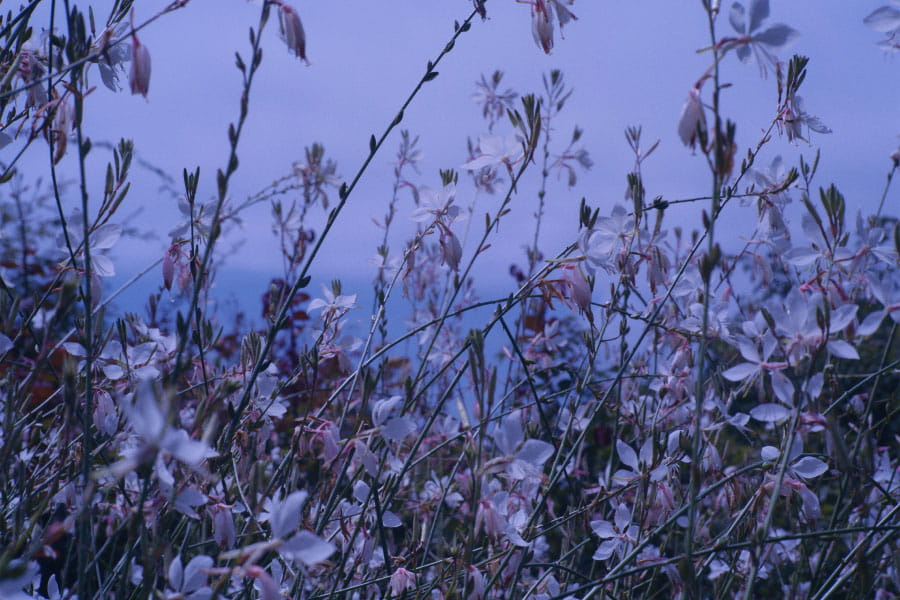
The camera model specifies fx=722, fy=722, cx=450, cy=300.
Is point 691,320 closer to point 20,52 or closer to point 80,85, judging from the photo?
point 80,85

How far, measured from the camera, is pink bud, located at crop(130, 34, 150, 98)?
46.1 inches

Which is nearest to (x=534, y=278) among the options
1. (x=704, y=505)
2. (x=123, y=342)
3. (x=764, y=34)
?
(x=764, y=34)

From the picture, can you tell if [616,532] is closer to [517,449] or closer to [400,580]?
[400,580]

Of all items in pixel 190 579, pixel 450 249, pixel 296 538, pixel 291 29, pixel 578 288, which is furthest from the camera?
pixel 450 249

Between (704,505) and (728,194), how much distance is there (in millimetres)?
1594

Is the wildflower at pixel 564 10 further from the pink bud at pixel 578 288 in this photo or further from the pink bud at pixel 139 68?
the pink bud at pixel 139 68

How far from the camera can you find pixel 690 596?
0.99 metres

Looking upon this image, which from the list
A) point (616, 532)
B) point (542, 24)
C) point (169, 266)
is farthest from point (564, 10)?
point (616, 532)

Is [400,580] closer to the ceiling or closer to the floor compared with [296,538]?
closer to the floor

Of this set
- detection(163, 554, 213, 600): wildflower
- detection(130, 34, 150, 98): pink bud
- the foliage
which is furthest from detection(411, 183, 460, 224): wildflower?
detection(163, 554, 213, 600): wildflower

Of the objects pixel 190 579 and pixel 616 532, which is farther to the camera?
pixel 616 532

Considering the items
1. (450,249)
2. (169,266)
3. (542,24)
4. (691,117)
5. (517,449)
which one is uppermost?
(542,24)

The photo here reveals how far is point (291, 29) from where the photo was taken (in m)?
1.16

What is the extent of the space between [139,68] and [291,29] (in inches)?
10.2
